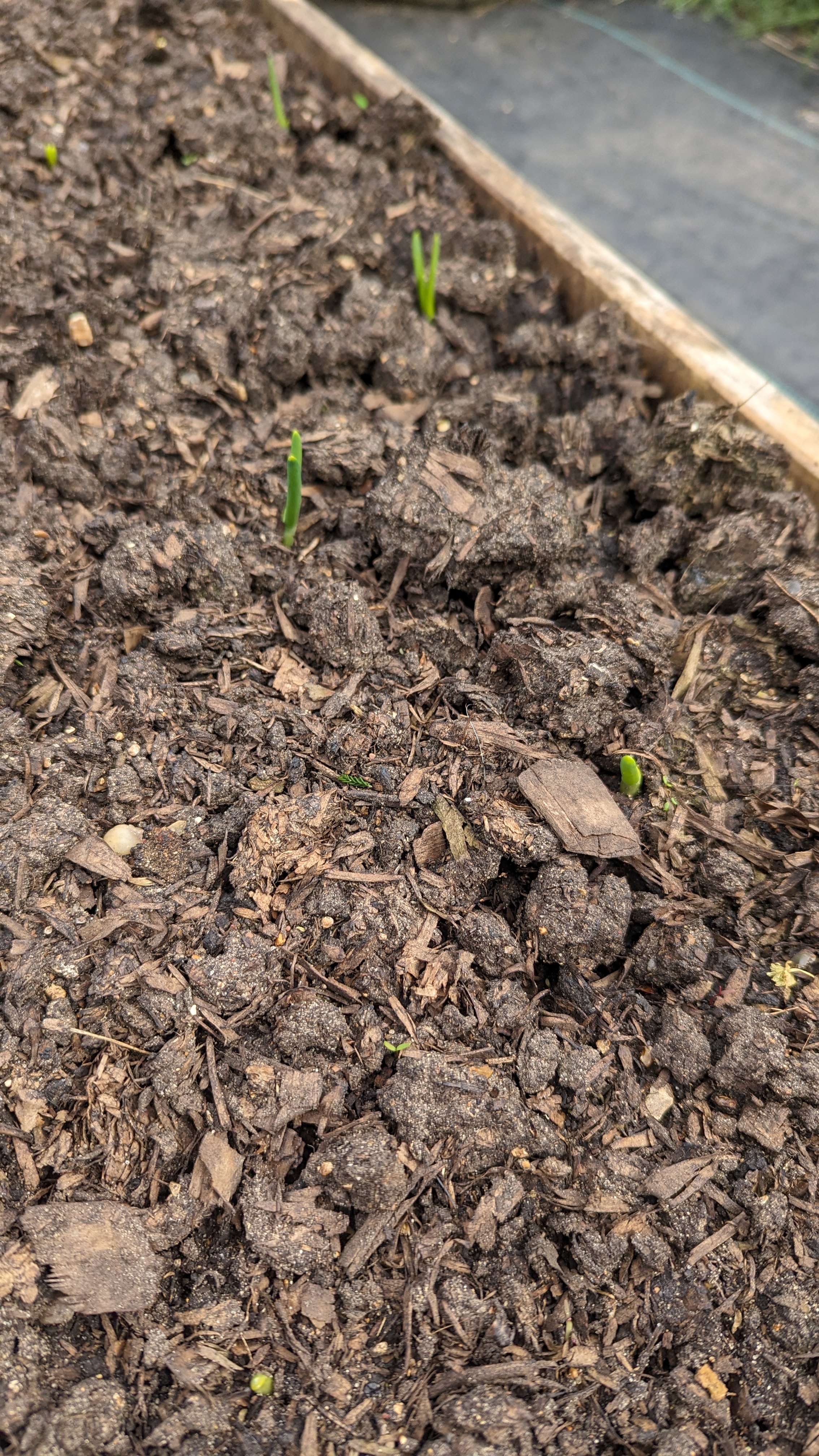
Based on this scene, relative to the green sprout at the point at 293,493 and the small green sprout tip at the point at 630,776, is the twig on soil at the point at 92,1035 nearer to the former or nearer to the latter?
the small green sprout tip at the point at 630,776

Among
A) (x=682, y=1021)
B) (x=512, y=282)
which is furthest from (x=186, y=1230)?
(x=512, y=282)

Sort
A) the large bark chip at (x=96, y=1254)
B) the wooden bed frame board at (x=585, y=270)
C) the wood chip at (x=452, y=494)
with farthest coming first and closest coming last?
the wooden bed frame board at (x=585, y=270) < the wood chip at (x=452, y=494) < the large bark chip at (x=96, y=1254)

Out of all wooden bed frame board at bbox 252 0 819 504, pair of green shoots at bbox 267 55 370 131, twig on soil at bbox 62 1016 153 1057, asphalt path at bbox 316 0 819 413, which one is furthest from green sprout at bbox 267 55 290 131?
twig on soil at bbox 62 1016 153 1057

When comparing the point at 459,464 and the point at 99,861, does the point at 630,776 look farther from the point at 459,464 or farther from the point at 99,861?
the point at 99,861

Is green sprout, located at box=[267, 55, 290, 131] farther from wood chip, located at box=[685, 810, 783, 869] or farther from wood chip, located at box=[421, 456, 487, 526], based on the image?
wood chip, located at box=[685, 810, 783, 869]

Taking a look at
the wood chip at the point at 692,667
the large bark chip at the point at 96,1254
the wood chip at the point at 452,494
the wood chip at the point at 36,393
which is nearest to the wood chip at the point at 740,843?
the wood chip at the point at 692,667
